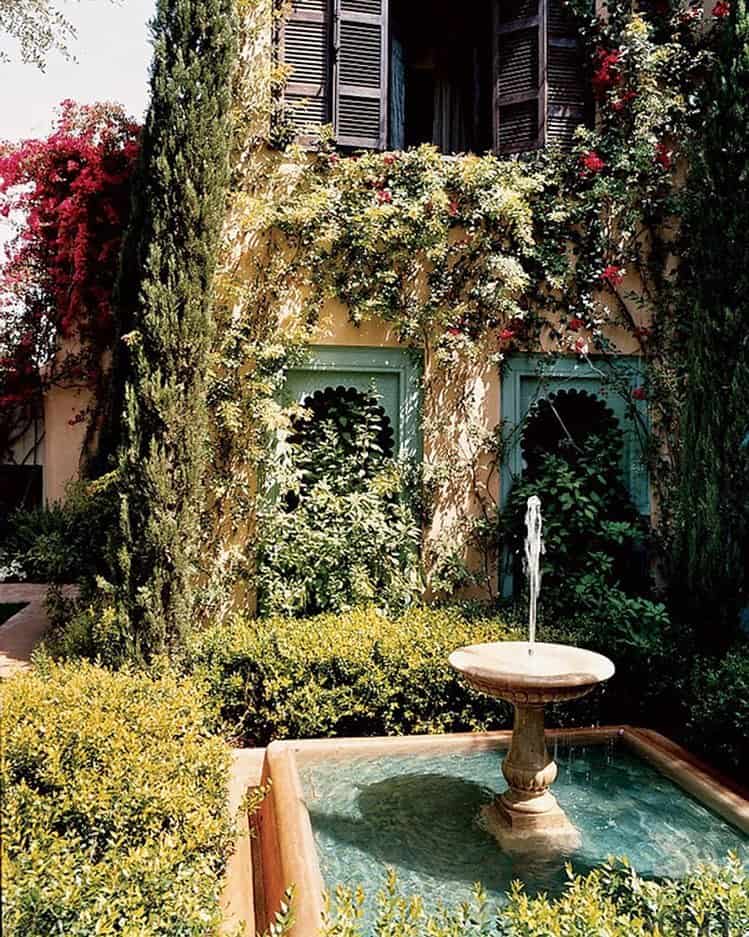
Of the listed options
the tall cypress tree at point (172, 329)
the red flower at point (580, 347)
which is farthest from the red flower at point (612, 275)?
the tall cypress tree at point (172, 329)

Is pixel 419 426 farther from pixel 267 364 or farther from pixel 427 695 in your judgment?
pixel 427 695

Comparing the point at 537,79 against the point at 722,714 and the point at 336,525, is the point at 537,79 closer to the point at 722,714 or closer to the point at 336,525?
the point at 336,525

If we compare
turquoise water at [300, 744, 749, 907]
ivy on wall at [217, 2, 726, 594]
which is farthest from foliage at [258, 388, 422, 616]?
turquoise water at [300, 744, 749, 907]

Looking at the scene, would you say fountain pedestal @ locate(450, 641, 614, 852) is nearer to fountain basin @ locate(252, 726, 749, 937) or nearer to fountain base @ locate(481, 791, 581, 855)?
fountain base @ locate(481, 791, 581, 855)

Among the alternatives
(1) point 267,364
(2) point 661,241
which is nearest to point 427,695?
(1) point 267,364

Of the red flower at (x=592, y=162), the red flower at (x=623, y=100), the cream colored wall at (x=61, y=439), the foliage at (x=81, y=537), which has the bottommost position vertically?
the foliage at (x=81, y=537)

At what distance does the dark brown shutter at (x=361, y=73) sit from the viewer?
6895 mm

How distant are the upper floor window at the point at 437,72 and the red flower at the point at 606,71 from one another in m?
0.18

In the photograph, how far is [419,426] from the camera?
6.91m

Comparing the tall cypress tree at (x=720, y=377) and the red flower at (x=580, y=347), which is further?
the red flower at (x=580, y=347)

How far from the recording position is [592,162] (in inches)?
273

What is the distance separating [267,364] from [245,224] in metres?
1.14

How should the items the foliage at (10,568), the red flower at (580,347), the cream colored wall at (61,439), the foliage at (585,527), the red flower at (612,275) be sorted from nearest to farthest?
the foliage at (585,527) → the red flower at (612,275) → the red flower at (580,347) → the cream colored wall at (61,439) → the foliage at (10,568)

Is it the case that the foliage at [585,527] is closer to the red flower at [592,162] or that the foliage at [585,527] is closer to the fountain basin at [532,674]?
the red flower at [592,162]
